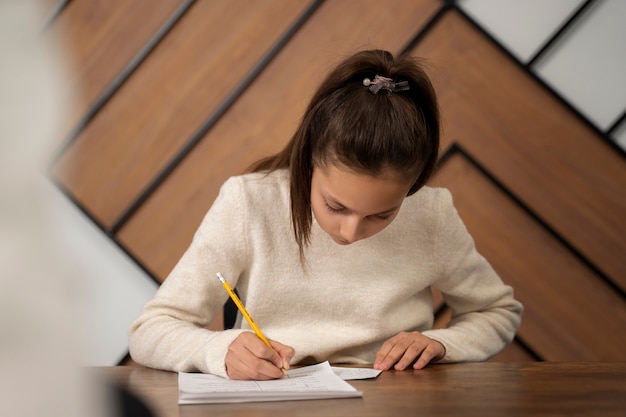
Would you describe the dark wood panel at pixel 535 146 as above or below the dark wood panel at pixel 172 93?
above

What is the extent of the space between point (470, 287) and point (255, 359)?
0.61 metres

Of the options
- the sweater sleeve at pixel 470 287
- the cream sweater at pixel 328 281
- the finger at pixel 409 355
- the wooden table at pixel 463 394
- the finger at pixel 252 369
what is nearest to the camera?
the wooden table at pixel 463 394

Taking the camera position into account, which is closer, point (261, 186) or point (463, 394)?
point (463, 394)

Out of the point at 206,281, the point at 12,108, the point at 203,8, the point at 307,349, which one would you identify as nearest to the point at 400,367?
the point at 307,349

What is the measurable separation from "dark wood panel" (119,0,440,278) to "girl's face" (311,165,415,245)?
945mm

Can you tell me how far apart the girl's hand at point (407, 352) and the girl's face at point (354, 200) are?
7.2 inches

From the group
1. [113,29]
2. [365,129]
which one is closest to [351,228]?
[365,129]

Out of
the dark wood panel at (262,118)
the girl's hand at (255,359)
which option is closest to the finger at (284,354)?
the girl's hand at (255,359)

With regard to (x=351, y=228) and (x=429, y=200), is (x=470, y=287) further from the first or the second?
(x=351, y=228)

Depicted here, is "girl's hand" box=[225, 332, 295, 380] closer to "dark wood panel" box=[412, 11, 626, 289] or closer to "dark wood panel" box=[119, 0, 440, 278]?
"dark wood panel" box=[119, 0, 440, 278]

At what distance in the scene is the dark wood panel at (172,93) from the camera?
2.18 metres

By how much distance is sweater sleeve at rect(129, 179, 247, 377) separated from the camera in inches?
46.5

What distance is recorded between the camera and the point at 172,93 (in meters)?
2.19

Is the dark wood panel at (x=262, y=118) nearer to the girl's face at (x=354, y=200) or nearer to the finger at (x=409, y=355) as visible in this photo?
the girl's face at (x=354, y=200)
